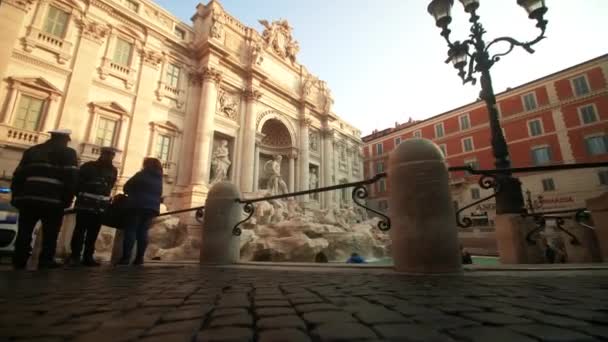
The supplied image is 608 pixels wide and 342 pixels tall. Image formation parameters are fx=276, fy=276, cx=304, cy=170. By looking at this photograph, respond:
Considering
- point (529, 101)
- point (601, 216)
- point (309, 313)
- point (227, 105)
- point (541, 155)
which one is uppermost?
point (529, 101)

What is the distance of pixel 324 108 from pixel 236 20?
434 inches

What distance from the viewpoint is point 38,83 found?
11211 millimetres

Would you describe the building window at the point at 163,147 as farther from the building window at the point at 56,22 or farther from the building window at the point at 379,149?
the building window at the point at 379,149

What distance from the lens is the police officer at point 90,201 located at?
392 cm

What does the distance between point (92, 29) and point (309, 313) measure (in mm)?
17081

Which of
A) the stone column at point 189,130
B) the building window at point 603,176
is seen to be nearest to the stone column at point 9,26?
the stone column at point 189,130

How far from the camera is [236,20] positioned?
19719 mm

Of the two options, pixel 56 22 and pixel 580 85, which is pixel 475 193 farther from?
pixel 56 22

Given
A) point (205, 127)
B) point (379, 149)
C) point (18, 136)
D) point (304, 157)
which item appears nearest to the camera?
point (18, 136)

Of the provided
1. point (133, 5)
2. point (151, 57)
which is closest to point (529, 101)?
point (151, 57)

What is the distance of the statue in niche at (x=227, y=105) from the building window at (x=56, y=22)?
7794 millimetres

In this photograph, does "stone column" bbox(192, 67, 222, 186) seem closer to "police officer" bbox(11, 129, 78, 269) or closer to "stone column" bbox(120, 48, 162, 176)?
"stone column" bbox(120, 48, 162, 176)

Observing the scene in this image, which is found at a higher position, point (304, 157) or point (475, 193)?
point (304, 157)

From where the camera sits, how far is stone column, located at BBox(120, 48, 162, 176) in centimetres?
1316
